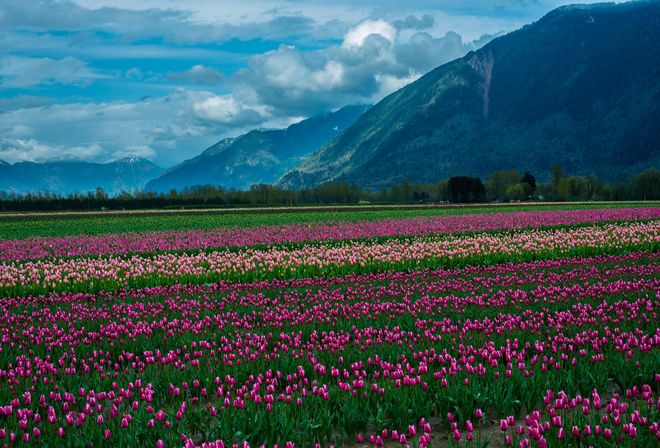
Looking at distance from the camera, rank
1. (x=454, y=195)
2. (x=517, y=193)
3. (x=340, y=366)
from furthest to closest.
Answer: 1. (x=517, y=193)
2. (x=454, y=195)
3. (x=340, y=366)

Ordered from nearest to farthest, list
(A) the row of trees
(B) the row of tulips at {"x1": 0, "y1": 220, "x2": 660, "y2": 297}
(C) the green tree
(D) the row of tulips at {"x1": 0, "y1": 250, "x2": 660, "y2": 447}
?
1. (D) the row of tulips at {"x1": 0, "y1": 250, "x2": 660, "y2": 447}
2. (B) the row of tulips at {"x1": 0, "y1": 220, "x2": 660, "y2": 297}
3. (A) the row of trees
4. (C) the green tree

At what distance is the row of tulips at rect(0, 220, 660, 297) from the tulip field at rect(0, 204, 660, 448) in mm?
112

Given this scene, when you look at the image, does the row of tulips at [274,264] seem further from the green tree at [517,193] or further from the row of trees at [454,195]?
the green tree at [517,193]

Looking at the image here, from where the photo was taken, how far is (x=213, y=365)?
7238 mm

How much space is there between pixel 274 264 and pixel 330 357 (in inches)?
385

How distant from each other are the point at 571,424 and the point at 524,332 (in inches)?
128

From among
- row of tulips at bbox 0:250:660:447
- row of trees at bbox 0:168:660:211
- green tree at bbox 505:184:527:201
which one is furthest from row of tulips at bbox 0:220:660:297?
green tree at bbox 505:184:527:201

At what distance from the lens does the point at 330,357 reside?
7332 millimetres

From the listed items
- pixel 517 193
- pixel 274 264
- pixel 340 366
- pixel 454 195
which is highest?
pixel 517 193

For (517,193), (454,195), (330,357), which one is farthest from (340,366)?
(517,193)

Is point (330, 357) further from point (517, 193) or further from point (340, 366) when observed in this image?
point (517, 193)

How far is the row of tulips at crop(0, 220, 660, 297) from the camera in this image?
48.8ft

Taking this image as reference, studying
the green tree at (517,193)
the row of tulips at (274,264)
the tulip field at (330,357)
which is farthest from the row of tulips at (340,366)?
the green tree at (517,193)

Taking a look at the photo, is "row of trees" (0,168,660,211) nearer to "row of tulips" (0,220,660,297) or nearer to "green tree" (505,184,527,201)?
"green tree" (505,184,527,201)
